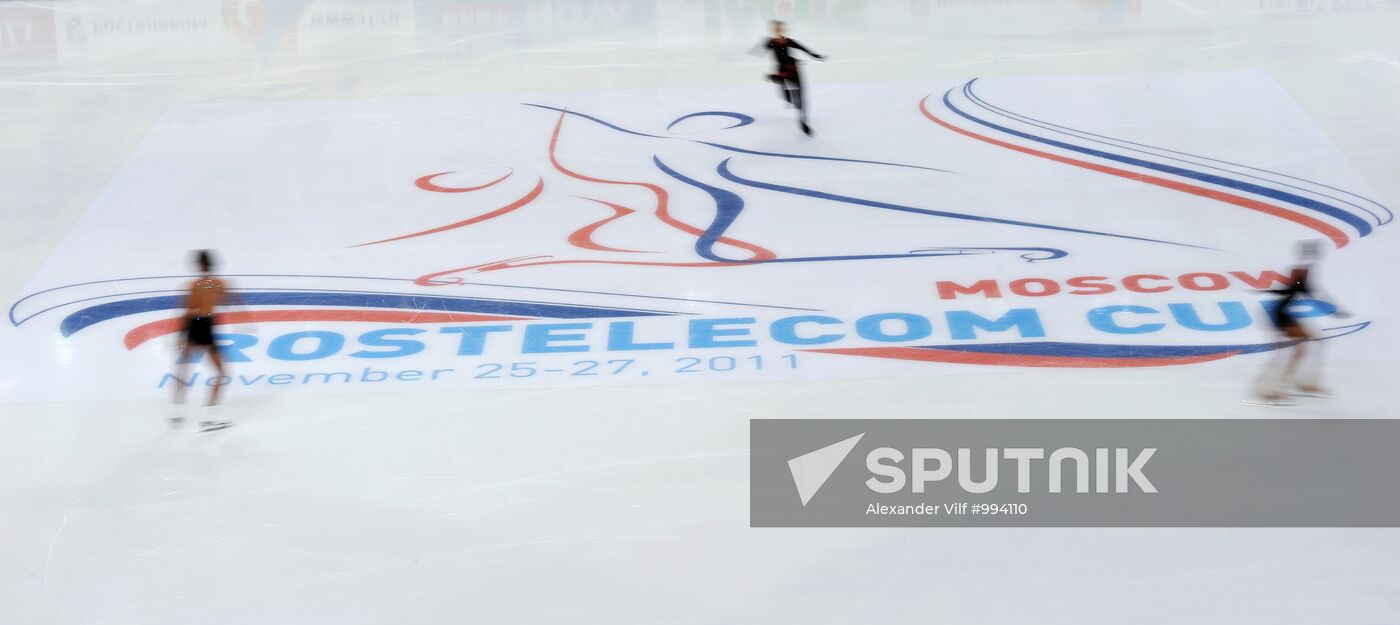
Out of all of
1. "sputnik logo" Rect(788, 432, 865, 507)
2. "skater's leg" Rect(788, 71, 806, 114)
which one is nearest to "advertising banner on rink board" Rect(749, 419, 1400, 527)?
"sputnik logo" Rect(788, 432, 865, 507)

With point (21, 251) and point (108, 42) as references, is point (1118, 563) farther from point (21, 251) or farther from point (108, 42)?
point (108, 42)

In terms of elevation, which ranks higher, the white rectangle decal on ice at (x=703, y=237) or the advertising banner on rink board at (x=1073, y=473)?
the white rectangle decal on ice at (x=703, y=237)

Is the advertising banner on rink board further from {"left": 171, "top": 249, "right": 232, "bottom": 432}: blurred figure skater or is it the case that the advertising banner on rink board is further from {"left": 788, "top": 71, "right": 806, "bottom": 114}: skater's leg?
{"left": 788, "top": 71, "right": 806, "bottom": 114}: skater's leg

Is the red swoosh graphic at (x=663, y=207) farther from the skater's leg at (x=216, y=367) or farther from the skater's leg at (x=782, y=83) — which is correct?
the skater's leg at (x=216, y=367)

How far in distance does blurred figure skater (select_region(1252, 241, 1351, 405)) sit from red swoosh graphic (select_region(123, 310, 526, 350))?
18.8 ft

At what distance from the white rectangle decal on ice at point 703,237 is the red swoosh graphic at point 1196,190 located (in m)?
0.03

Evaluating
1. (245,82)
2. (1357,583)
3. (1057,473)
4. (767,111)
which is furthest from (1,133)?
(1357,583)

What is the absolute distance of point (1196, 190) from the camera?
41.3ft

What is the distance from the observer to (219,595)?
7488 mm

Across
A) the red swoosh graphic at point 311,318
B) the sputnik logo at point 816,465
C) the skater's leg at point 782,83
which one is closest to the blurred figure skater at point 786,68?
the skater's leg at point 782,83

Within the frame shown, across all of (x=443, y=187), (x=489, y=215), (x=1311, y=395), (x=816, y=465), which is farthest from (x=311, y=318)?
(x=1311, y=395)

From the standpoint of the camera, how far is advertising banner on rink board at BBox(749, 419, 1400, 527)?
7.76 meters

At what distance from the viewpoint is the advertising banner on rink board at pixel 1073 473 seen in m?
7.76

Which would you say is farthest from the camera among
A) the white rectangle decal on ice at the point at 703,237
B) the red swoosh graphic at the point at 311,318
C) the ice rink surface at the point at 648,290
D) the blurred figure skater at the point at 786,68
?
the blurred figure skater at the point at 786,68
